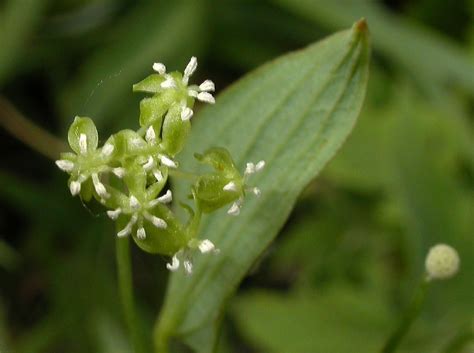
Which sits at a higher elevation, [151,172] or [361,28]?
[361,28]

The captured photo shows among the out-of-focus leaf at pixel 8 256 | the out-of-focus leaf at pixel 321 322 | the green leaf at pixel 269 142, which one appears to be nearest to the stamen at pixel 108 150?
the green leaf at pixel 269 142

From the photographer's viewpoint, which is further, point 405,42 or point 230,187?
point 405,42

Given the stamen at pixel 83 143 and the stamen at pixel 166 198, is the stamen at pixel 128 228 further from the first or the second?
the stamen at pixel 83 143

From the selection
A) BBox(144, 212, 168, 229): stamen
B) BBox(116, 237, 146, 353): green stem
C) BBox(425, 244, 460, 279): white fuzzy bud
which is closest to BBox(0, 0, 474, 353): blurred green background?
BBox(425, 244, 460, 279): white fuzzy bud

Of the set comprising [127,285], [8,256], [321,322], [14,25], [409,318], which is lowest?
[8,256]

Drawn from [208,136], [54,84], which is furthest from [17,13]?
[208,136]

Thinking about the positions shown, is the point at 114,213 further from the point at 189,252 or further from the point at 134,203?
the point at 189,252

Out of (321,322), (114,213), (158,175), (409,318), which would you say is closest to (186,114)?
(158,175)
